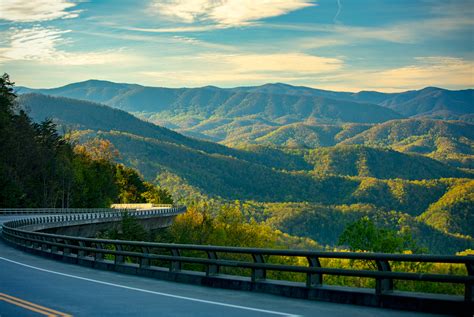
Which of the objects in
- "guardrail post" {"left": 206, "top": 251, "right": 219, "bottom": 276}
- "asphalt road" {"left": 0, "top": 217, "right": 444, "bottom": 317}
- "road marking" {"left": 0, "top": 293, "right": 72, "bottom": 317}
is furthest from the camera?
"guardrail post" {"left": 206, "top": 251, "right": 219, "bottom": 276}

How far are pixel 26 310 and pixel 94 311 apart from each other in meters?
1.30

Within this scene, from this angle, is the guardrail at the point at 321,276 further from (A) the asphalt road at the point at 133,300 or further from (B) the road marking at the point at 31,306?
(B) the road marking at the point at 31,306

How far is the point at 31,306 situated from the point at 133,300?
2.07 meters

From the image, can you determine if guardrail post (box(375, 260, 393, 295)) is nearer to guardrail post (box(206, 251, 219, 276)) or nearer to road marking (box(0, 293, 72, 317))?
guardrail post (box(206, 251, 219, 276))

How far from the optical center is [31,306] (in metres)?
13.9

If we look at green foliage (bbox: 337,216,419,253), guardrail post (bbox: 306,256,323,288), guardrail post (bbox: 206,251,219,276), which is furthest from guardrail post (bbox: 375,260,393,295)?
green foliage (bbox: 337,216,419,253)

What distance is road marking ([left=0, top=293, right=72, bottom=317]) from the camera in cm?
1283

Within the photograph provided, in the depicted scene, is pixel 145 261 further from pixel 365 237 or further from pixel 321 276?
pixel 365 237

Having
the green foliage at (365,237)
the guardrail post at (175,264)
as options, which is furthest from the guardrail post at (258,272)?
the green foliage at (365,237)

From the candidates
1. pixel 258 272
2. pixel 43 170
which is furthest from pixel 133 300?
pixel 43 170

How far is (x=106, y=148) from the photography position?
515ft

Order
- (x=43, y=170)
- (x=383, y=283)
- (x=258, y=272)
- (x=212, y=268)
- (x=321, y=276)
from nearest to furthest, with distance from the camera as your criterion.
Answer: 1. (x=383, y=283)
2. (x=321, y=276)
3. (x=258, y=272)
4. (x=212, y=268)
5. (x=43, y=170)

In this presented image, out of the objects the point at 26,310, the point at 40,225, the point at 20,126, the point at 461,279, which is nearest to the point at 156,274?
the point at 26,310

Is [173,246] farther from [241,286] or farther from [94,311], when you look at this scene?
[94,311]
